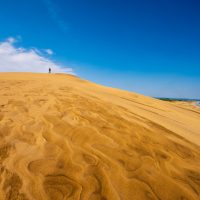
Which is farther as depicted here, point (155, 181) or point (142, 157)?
point (142, 157)

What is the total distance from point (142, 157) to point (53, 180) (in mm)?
1471

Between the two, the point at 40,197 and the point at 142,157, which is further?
the point at 142,157

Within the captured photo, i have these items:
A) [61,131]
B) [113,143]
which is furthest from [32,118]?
[113,143]

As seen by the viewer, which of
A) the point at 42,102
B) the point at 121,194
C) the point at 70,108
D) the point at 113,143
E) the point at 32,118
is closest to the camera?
the point at 121,194

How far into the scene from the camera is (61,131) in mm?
3596

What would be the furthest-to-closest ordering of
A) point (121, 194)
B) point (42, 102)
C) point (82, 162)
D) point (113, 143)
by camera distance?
point (42, 102) < point (113, 143) < point (82, 162) < point (121, 194)

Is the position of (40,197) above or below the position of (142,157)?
below

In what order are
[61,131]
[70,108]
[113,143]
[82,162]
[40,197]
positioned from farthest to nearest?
[70,108], [61,131], [113,143], [82,162], [40,197]

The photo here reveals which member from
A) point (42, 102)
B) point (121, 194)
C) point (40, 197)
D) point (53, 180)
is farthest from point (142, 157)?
point (42, 102)

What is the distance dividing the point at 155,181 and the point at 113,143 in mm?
1139

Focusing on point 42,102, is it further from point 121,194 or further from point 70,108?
point 121,194

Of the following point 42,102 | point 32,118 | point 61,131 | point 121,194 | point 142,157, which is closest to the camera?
point 121,194

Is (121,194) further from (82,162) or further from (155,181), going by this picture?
(82,162)

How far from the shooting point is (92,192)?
2.04 meters
